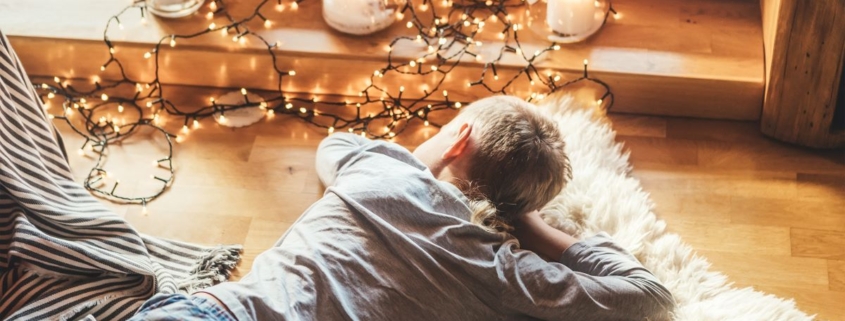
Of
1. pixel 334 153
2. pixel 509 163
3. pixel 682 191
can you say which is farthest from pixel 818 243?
pixel 334 153

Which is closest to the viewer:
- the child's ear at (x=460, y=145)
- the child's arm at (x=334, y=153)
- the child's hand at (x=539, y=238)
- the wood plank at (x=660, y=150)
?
the child's ear at (x=460, y=145)

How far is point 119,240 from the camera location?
159 centimetres

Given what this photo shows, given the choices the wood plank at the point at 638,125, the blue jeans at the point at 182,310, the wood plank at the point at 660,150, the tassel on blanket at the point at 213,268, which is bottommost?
the wood plank at the point at 660,150

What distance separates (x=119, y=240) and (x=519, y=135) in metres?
0.70

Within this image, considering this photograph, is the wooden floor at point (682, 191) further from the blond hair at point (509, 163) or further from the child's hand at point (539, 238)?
the blond hair at point (509, 163)

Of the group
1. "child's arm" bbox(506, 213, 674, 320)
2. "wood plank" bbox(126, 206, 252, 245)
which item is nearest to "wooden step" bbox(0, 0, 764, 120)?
"wood plank" bbox(126, 206, 252, 245)

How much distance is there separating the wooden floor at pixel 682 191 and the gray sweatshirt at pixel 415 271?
0.88 feet

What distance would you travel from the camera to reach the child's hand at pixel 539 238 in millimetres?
1630

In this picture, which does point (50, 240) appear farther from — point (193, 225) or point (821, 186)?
point (821, 186)

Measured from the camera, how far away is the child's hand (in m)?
1.63

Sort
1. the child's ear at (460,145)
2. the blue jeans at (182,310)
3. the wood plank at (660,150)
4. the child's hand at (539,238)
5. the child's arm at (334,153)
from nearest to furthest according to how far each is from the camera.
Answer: the blue jeans at (182,310), the child's ear at (460,145), the child's hand at (539,238), the child's arm at (334,153), the wood plank at (660,150)

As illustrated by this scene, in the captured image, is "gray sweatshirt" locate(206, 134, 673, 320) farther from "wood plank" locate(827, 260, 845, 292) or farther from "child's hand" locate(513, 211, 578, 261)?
"wood plank" locate(827, 260, 845, 292)

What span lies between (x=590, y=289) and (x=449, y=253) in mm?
237

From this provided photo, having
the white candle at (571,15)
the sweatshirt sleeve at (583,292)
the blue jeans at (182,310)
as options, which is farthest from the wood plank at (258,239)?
the white candle at (571,15)
